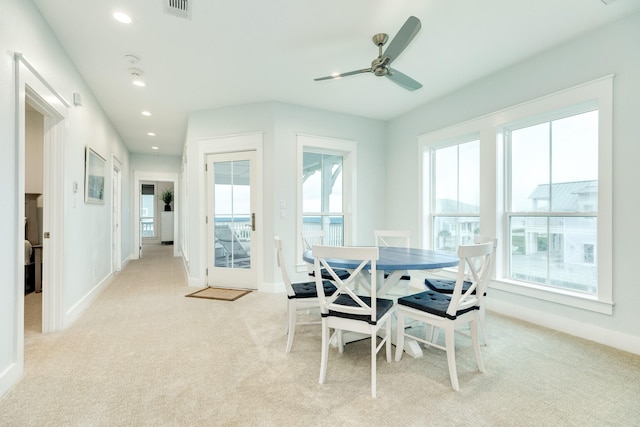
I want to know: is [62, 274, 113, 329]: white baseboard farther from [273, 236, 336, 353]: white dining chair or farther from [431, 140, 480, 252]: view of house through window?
[431, 140, 480, 252]: view of house through window

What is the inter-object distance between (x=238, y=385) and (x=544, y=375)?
199 cm

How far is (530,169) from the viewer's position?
10.5 feet

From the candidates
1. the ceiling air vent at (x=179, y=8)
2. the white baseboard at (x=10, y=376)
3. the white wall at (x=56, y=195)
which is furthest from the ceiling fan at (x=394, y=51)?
the white baseboard at (x=10, y=376)

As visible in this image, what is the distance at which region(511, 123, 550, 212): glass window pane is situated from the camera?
3.08 meters

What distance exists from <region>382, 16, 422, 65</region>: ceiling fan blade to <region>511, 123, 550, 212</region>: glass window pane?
6.18 ft

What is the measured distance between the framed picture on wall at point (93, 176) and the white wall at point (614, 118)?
4.62 metres

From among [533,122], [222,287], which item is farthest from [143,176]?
[533,122]

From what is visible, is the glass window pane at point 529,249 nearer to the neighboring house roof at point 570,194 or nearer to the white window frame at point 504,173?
the white window frame at point 504,173

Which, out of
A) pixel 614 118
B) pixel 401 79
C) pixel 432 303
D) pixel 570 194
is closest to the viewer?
pixel 432 303

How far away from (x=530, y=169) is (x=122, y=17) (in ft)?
13.1

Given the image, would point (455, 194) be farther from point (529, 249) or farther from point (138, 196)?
point (138, 196)

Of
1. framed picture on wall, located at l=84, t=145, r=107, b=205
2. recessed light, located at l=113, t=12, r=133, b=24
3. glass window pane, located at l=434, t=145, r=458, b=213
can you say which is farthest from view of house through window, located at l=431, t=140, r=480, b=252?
framed picture on wall, located at l=84, t=145, r=107, b=205

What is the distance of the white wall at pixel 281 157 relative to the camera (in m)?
4.18

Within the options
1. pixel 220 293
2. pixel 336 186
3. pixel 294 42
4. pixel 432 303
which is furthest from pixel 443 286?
pixel 220 293
